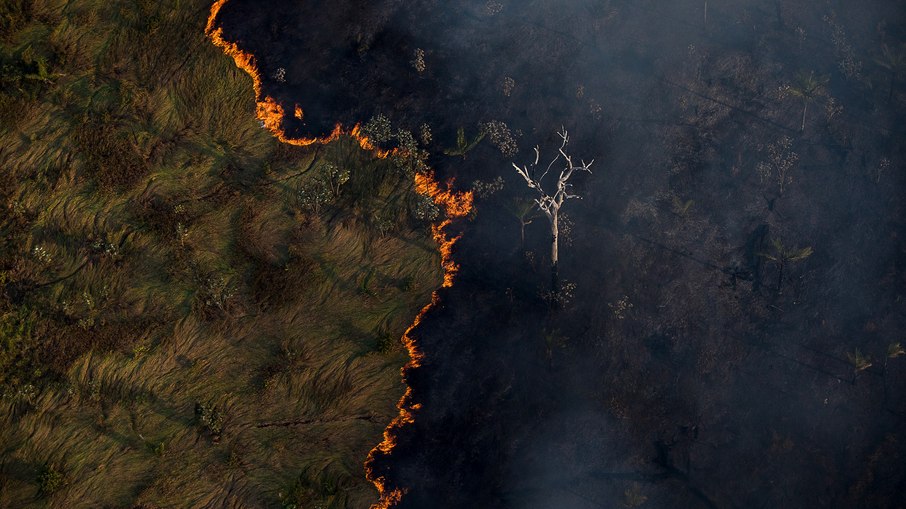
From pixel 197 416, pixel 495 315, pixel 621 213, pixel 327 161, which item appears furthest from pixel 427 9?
pixel 197 416

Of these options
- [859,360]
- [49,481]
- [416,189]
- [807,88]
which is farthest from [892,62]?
[49,481]

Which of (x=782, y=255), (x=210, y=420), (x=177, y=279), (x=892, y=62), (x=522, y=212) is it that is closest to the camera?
(x=210, y=420)

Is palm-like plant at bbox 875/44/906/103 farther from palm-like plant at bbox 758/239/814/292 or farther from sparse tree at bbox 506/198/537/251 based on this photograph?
sparse tree at bbox 506/198/537/251

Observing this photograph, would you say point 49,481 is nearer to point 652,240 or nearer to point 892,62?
point 652,240

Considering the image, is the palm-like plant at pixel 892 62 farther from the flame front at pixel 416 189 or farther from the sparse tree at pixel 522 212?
the flame front at pixel 416 189

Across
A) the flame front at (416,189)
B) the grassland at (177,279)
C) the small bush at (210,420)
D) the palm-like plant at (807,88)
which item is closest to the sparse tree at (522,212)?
the flame front at (416,189)

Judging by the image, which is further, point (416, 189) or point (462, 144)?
point (462, 144)

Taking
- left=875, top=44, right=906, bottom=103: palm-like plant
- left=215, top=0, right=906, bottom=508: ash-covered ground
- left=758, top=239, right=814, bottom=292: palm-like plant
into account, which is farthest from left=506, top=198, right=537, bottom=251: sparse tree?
left=875, top=44, right=906, bottom=103: palm-like plant
